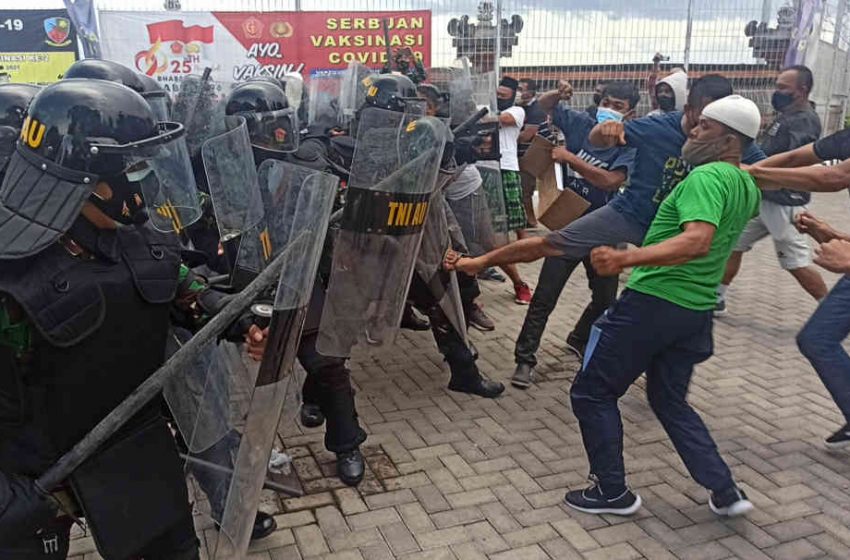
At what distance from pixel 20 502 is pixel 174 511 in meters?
0.44

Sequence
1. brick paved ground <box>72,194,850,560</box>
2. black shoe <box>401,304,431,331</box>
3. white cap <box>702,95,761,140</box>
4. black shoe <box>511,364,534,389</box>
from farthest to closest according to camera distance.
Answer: black shoe <box>401,304,431,331</box>, black shoe <box>511,364,534,389</box>, brick paved ground <box>72,194,850,560</box>, white cap <box>702,95,761,140</box>

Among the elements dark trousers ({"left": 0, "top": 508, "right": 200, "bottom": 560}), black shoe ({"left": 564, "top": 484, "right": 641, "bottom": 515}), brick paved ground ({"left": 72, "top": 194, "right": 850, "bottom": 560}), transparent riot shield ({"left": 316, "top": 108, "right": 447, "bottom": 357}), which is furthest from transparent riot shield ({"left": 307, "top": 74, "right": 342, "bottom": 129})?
dark trousers ({"left": 0, "top": 508, "right": 200, "bottom": 560})

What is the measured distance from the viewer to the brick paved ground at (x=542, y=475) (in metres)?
3.17

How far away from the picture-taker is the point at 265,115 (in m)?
3.93

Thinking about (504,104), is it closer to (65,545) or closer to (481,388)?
(481,388)

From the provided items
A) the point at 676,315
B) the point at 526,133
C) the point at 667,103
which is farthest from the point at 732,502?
the point at 526,133

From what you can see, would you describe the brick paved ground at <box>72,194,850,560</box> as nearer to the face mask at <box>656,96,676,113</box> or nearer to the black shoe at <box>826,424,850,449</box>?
the black shoe at <box>826,424,850,449</box>

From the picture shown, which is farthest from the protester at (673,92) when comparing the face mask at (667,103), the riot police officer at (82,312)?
the riot police officer at (82,312)

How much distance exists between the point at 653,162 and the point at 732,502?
179 cm

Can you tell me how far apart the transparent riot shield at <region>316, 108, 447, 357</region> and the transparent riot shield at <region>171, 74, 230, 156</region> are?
1.81 metres

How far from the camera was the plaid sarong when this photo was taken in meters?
6.71

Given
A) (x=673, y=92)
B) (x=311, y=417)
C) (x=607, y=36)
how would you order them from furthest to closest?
(x=607, y=36), (x=673, y=92), (x=311, y=417)

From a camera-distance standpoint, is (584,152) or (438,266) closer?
(438,266)

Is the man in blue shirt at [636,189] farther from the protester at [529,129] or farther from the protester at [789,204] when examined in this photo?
the protester at [529,129]
